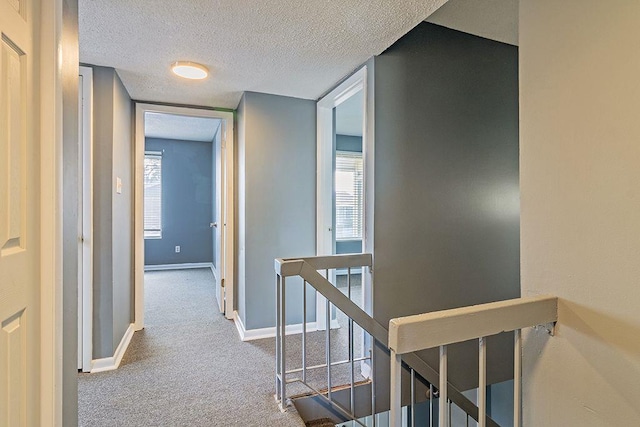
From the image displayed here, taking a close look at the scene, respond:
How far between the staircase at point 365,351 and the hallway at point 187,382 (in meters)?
0.19

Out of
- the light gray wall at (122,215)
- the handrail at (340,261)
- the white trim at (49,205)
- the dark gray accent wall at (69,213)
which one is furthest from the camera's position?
the light gray wall at (122,215)

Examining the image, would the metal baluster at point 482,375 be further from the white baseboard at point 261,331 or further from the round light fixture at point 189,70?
the round light fixture at point 189,70

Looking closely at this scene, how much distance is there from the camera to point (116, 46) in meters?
1.95

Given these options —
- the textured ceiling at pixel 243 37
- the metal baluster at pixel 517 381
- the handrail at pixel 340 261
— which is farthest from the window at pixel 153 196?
the metal baluster at pixel 517 381

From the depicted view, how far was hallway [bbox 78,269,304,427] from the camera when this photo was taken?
68.8 inches

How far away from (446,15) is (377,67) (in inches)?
19.7

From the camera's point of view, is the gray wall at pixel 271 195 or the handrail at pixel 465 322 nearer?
the handrail at pixel 465 322

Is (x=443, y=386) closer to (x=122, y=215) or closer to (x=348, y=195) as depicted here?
(x=122, y=215)

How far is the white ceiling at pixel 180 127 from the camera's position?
448 cm

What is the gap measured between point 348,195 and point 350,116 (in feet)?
4.54

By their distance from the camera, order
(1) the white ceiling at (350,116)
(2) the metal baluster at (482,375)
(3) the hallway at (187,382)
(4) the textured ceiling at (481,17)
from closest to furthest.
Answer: (2) the metal baluster at (482,375) < (3) the hallway at (187,382) < (4) the textured ceiling at (481,17) < (1) the white ceiling at (350,116)

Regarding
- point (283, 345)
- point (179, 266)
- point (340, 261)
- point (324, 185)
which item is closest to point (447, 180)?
point (340, 261)

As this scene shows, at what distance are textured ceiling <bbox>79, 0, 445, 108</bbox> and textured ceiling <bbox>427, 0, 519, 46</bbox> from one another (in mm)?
402

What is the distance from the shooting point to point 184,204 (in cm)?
596
